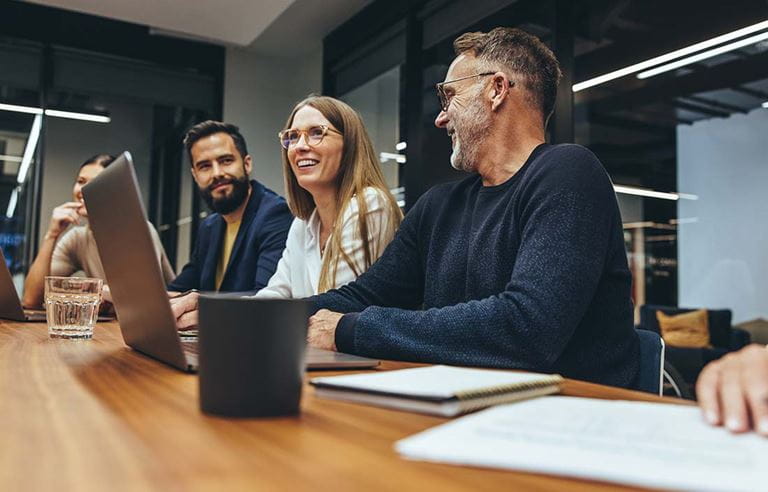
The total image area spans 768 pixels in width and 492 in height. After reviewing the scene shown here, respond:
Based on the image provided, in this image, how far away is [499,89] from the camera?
1.54m

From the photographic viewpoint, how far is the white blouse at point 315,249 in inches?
70.9

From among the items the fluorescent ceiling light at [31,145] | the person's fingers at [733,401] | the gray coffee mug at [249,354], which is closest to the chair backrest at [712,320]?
the fluorescent ceiling light at [31,145]

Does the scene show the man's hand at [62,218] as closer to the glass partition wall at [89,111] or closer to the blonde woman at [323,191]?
the blonde woman at [323,191]

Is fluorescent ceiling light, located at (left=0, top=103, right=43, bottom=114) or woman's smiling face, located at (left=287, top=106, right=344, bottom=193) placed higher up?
fluorescent ceiling light, located at (left=0, top=103, right=43, bottom=114)

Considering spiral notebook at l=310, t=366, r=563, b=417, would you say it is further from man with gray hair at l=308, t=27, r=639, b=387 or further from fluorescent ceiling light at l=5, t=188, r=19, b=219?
fluorescent ceiling light at l=5, t=188, r=19, b=219

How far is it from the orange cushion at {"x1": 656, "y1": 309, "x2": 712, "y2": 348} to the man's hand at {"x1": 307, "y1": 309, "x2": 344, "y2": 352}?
482cm

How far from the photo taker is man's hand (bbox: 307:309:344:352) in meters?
1.10

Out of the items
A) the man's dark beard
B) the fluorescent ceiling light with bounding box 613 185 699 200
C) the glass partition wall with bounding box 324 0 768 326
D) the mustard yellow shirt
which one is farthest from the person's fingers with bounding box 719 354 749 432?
the fluorescent ceiling light with bounding box 613 185 699 200

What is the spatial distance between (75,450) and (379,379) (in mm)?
294

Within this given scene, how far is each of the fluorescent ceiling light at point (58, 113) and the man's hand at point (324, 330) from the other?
448 cm

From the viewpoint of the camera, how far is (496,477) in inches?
14.9

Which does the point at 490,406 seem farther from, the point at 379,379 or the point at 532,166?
the point at 532,166

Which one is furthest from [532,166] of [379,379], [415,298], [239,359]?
[239,359]

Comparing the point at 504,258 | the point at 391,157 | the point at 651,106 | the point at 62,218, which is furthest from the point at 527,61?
the point at 651,106
